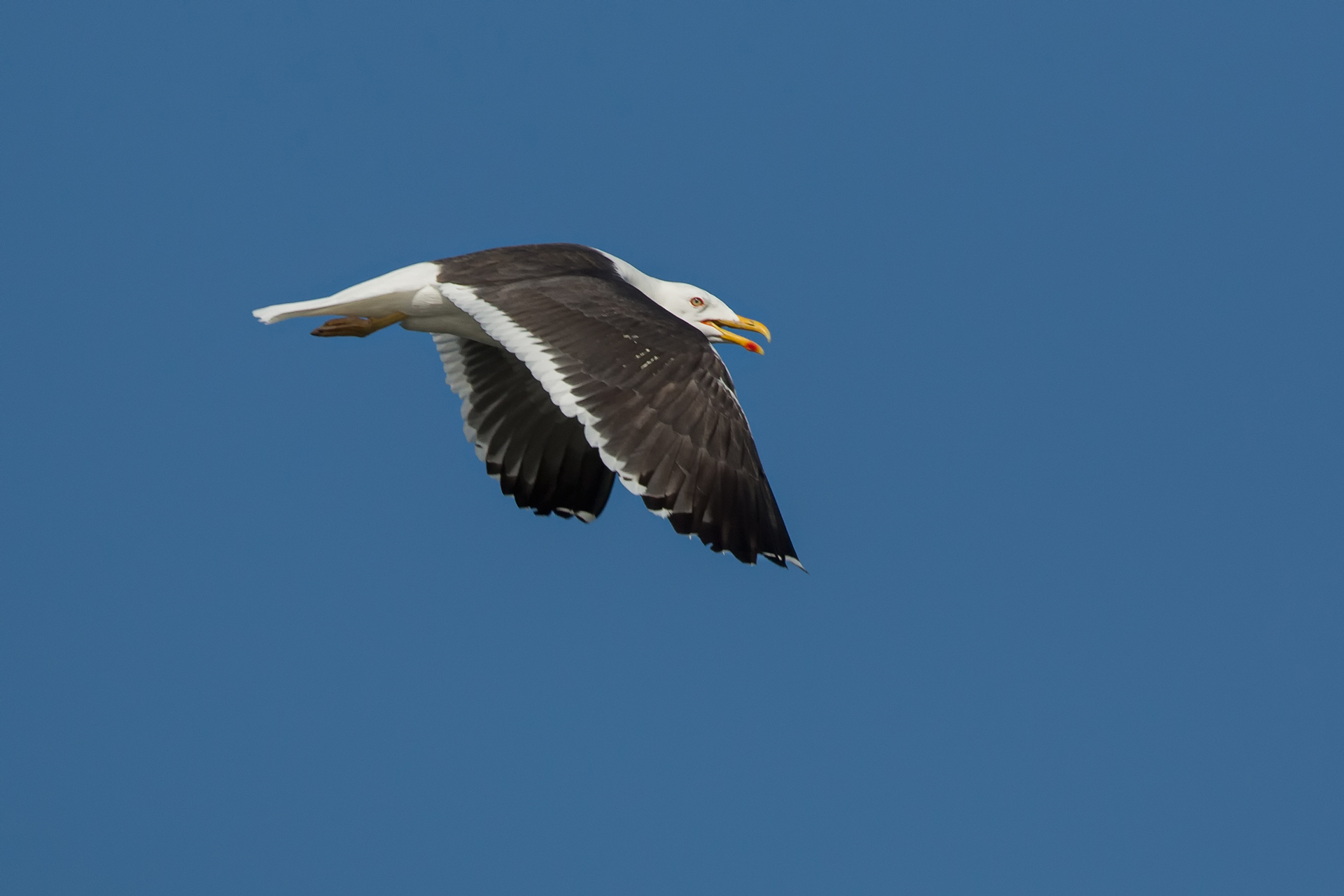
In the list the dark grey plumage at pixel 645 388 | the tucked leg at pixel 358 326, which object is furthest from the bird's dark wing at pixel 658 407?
the tucked leg at pixel 358 326

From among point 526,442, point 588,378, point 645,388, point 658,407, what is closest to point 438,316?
point 526,442

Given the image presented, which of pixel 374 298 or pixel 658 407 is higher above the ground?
pixel 374 298

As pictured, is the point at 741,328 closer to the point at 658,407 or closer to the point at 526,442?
the point at 526,442

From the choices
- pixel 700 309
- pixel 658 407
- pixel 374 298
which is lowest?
pixel 658 407

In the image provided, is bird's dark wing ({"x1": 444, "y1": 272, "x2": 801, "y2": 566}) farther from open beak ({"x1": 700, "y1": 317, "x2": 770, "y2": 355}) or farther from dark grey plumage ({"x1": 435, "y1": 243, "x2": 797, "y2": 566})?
open beak ({"x1": 700, "y1": 317, "x2": 770, "y2": 355})

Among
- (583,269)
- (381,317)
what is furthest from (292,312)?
(583,269)

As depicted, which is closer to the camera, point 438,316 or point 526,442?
point 438,316

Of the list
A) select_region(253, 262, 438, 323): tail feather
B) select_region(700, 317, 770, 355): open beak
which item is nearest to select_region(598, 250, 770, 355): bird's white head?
select_region(700, 317, 770, 355): open beak
